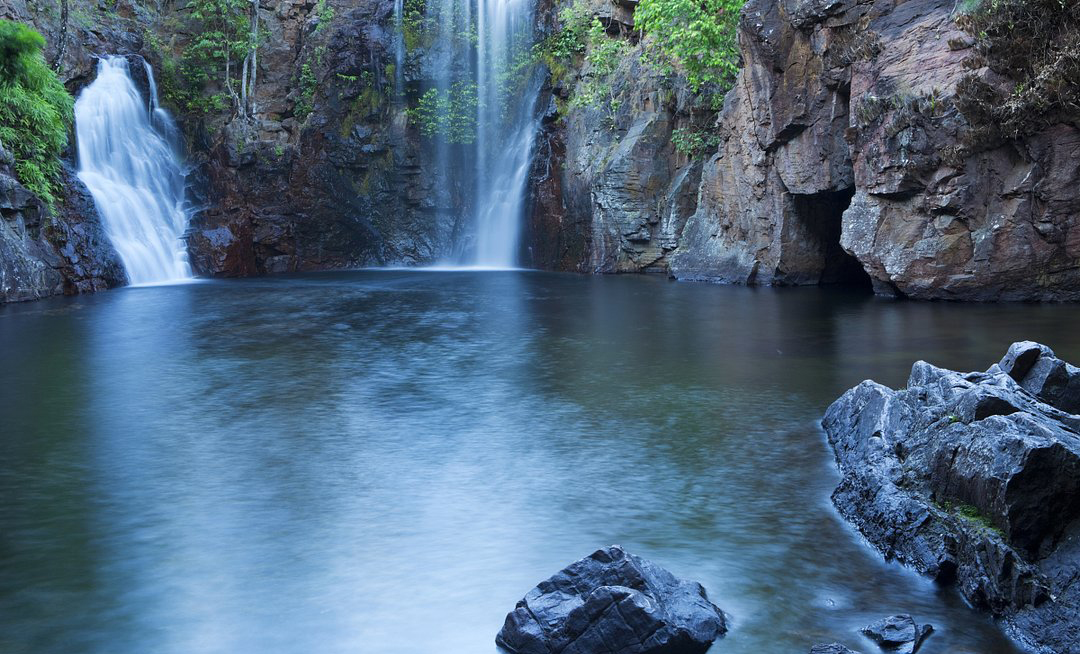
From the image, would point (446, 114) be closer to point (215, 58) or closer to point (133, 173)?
point (215, 58)

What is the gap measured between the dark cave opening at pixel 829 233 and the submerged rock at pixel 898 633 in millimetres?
17179

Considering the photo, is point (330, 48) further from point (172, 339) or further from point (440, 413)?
point (440, 413)

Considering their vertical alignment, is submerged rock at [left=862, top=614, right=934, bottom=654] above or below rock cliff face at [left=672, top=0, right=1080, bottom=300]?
below

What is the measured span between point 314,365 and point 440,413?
353 centimetres

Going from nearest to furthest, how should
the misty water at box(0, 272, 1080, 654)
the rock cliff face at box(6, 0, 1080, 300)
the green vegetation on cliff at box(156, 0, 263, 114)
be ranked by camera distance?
the misty water at box(0, 272, 1080, 654)
the rock cliff face at box(6, 0, 1080, 300)
the green vegetation on cliff at box(156, 0, 263, 114)

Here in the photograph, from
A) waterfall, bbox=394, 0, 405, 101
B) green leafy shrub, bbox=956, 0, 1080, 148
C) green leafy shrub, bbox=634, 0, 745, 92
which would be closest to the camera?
green leafy shrub, bbox=956, 0, 1080, 148

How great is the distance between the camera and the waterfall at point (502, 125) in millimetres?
31156

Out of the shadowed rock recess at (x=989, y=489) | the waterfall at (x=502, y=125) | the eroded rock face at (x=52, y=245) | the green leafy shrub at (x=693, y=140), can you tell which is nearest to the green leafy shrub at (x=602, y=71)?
the green leafy shrub at (x=693, y=140)

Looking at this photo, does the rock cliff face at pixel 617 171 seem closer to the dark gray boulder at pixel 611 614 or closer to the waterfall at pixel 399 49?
the waterfall at pixel 399 49

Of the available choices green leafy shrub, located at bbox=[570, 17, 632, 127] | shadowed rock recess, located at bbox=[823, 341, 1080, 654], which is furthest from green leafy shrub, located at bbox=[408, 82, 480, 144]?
shadowed rock recess, located at bbox=[823, 341, 1080, 654]

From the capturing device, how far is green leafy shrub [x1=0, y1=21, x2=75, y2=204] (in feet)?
69.6

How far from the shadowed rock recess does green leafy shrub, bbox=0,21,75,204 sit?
818 inches

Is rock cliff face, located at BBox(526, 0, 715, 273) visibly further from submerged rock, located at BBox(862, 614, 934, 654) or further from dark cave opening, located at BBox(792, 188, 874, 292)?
submerged rock, located at BBox(862, 614, 934, 654)

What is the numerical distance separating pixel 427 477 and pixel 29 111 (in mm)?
19137
